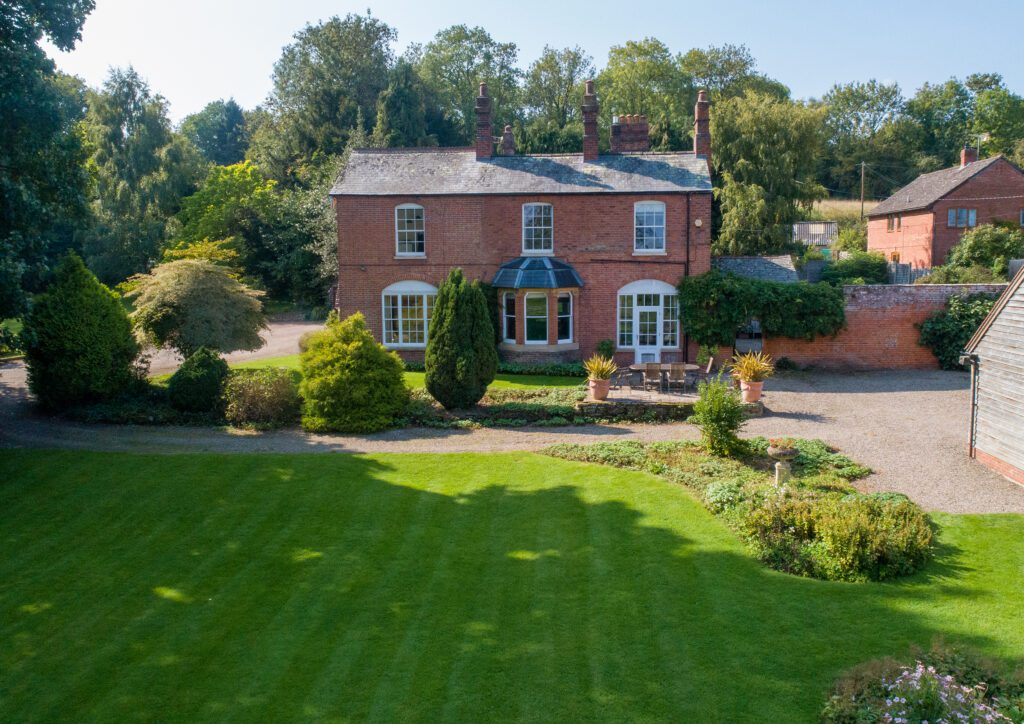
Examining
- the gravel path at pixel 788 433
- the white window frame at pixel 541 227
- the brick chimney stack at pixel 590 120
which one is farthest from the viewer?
Answer: the brick chimney stack at pixel 590 120

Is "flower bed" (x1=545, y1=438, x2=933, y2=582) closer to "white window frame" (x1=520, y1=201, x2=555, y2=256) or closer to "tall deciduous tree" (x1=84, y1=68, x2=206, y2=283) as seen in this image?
"white window frame" (x1=520, y1=201, x2=555, y2=256)

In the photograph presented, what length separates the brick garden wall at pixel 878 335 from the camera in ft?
91.6

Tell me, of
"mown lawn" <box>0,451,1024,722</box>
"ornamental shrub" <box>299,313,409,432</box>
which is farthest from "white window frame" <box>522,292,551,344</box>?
"mown lawn" <box>0,451,1024,722</box>

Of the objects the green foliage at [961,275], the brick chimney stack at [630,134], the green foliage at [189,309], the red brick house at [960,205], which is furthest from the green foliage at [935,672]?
the red brick house at [960,205]

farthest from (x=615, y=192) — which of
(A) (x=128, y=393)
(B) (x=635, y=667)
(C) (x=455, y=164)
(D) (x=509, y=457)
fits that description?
(B) (x=635, y=667)

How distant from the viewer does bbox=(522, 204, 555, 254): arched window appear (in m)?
28.5

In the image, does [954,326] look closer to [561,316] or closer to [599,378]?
[561,316]

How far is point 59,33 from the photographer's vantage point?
18281mm

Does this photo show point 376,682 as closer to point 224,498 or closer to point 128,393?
point 224,498

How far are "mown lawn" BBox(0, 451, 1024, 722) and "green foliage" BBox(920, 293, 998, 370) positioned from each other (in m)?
15.6

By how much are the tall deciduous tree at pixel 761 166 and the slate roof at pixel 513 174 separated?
13423 millimetres

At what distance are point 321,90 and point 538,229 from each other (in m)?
33.8

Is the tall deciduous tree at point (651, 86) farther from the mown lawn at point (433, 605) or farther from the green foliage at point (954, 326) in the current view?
the mown lawn at point (433, 605)

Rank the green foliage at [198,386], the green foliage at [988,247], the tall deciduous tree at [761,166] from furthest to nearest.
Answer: the tall deciduous tree at [761,166]
the green foliage at [988,247]
the green foliage at [198,386]
